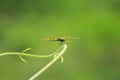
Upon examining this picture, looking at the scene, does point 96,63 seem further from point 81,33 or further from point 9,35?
point 9,35

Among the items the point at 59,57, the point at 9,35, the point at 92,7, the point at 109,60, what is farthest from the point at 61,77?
the point at 59,57

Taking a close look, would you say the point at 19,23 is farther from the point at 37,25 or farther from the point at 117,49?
the point at 117,49

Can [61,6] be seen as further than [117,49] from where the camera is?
Yes

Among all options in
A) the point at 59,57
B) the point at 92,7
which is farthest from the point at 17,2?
the point at 59,57

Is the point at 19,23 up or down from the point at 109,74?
up

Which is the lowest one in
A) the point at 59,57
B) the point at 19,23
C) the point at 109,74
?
the point at 109,74

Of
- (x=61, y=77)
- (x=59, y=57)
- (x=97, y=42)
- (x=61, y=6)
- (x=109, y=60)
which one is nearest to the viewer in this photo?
(x=59, y=57)

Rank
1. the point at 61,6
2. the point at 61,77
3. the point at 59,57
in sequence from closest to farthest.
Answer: the point at 59,57 < the point at 61,77 < the point at 61,6
